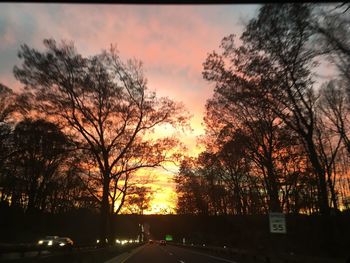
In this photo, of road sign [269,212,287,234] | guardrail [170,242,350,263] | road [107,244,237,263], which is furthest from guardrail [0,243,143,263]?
road sign [269,212,287,234]

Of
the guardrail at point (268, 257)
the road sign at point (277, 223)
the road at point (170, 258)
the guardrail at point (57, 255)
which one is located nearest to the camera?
the guardrail at point (57, 255)

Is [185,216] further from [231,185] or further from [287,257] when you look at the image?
[287,257]

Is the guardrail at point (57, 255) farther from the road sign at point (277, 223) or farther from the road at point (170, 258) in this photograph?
the road sign at point (277, 223)

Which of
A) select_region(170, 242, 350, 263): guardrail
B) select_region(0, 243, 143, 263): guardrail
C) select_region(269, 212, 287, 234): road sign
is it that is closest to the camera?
select_region(0, 243, 143, 263): guardrail

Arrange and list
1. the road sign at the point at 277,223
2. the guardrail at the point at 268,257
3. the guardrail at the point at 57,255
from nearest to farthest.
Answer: the guardrail at the point at 57,255
the guardrail at the point at 268,257
the road sign at the point at 277,223

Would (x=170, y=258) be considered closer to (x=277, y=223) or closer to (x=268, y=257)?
(x=268, y=257)

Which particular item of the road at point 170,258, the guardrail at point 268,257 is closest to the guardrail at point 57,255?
the road at point 170,258

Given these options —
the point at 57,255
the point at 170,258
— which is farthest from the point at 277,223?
the point at 170,258

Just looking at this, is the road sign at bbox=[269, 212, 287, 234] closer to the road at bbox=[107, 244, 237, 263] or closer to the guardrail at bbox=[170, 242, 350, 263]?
the guardrail at bbox=[170, 242, 350, 263]

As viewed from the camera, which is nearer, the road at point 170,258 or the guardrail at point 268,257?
the guardrail at point 268,257

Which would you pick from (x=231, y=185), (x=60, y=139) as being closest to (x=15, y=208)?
(x=231, y=185)

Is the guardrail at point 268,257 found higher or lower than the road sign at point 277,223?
lower

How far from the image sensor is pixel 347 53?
17328 millimetres

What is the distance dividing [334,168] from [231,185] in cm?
1571
